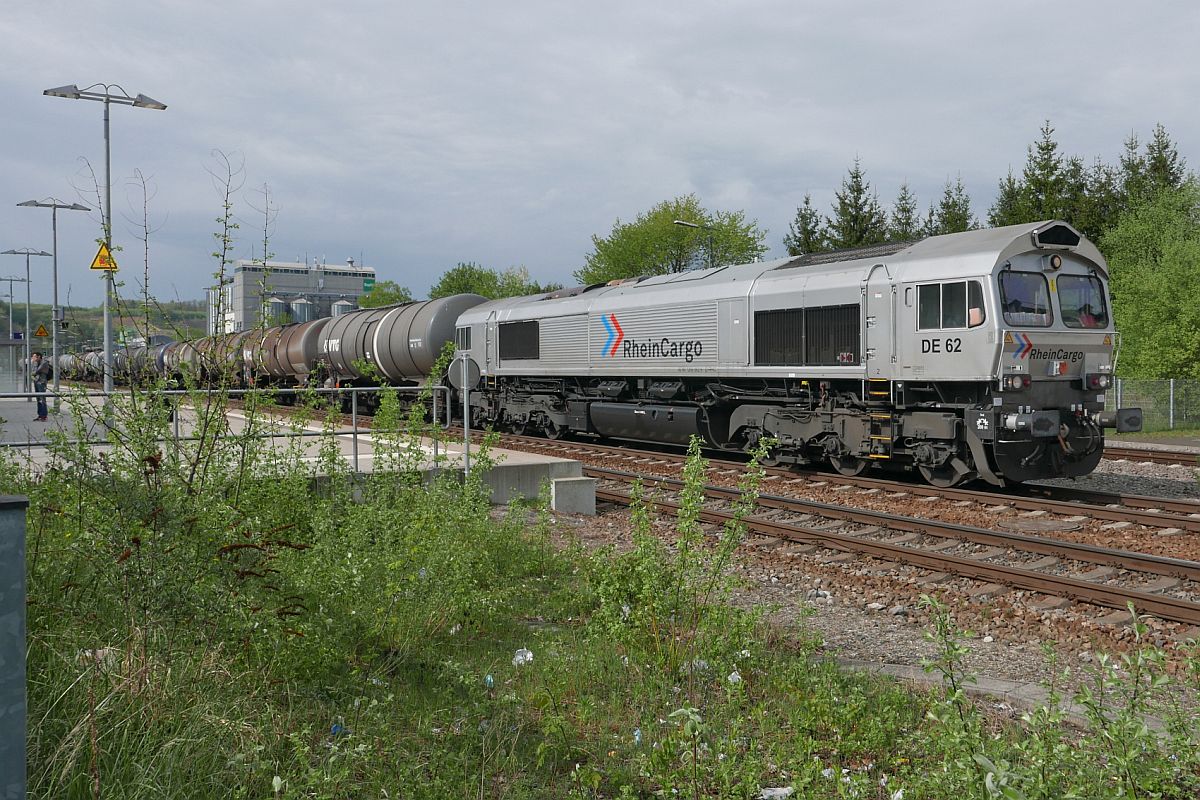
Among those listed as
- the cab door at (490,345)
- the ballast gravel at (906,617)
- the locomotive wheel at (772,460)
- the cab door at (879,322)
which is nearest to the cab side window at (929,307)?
the cab door at (879,322)

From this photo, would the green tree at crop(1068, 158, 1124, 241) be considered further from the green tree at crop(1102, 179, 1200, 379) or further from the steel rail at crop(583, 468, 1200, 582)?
the steel rail at crop(583, 468, 1200, 582)

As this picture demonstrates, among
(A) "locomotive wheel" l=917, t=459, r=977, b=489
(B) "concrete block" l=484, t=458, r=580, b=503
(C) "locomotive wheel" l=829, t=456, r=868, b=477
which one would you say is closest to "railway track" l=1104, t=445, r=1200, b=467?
(A) "locomotive wheel" l=917, t=459, r=977, b=489

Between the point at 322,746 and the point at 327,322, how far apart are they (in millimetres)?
28703

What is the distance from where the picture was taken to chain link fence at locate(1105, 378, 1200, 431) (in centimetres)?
2584

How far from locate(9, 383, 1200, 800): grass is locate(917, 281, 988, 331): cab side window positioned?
22.0ft

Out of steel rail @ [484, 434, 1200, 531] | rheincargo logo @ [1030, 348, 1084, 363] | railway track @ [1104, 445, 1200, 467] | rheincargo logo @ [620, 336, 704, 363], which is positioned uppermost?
rheincargo logo @ [620, 336, 704, 363]

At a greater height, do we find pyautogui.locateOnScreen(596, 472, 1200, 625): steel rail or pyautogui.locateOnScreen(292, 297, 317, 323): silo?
pyautogui.locateOnScreen(292, 297, 317, 323): silo

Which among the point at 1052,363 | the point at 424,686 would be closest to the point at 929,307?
the point at 1052,363

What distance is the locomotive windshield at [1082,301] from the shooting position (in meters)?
12.7

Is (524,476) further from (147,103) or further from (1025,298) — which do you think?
(147,103)

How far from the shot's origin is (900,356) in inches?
→ 502

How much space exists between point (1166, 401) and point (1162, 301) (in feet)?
16.6

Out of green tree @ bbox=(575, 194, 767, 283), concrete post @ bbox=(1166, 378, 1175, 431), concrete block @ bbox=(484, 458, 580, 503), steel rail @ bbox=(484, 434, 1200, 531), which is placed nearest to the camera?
steel rail @ bbox=(484, 434, 1200, 531)

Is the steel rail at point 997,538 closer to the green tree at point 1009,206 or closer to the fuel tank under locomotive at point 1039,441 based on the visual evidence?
the fuel tank under locomotive at point 1039,441
